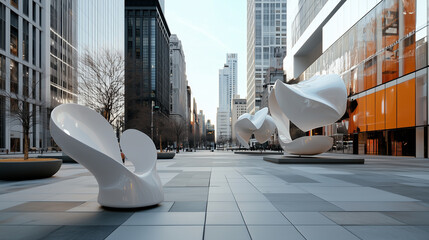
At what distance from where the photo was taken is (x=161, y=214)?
5.50 meters

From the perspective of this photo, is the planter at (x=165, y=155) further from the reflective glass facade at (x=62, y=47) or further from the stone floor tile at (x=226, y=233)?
the reflective glass facade at (x=62, y=47)

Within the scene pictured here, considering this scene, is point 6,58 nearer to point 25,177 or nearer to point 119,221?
point 25,177

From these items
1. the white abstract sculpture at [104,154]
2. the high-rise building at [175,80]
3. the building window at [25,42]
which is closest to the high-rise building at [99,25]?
the building window at [25,42]

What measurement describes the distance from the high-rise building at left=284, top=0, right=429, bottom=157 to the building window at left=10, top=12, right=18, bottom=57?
4484cm

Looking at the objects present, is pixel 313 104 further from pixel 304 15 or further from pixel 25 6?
pixel 25 6

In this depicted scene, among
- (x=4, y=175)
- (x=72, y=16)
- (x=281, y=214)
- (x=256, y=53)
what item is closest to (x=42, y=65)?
(x=72, y=16)

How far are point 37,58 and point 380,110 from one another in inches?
1915

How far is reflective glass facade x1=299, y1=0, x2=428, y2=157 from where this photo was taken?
25219 millimetres

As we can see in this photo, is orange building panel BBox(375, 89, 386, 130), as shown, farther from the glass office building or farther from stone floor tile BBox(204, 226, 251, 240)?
the glass office building

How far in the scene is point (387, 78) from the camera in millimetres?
29406

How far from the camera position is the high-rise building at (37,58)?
37438mm

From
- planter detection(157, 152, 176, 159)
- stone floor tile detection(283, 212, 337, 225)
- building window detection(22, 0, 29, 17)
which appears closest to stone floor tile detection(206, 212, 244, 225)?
stone floor tile detection(283, 212, 337, 225)

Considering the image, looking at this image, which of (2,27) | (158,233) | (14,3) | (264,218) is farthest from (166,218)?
(14,3)

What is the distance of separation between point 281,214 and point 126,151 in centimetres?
382
